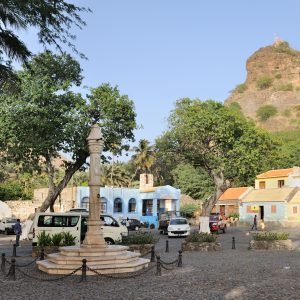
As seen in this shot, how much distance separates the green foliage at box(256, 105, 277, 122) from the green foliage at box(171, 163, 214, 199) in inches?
3137

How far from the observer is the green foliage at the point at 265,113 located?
14262cm

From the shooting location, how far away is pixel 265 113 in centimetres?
14288

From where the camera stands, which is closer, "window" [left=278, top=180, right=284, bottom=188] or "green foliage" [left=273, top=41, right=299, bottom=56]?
"window" [left=278, top=180, right=284, bottom=188]

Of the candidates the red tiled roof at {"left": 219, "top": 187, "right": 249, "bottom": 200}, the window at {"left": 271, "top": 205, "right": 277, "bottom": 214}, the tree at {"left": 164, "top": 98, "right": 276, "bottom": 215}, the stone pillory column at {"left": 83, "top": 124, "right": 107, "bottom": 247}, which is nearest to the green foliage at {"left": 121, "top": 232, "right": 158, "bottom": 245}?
the stone pillory column at {"left": 83, "top": 124, "right": 107, "bottom": 247}

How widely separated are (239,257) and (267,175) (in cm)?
3919

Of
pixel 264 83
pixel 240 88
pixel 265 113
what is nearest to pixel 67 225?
pixel 265 113

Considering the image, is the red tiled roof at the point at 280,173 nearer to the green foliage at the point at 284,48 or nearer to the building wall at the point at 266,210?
the building wall at the point at 266,210

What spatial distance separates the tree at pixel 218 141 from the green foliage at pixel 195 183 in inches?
1336

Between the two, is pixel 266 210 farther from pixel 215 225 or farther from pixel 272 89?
pixel 272 89

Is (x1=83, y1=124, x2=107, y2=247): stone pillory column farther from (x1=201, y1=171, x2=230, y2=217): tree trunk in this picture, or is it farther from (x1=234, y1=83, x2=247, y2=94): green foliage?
(x1=234, y1=83, x2=247, y2=94): green foliage

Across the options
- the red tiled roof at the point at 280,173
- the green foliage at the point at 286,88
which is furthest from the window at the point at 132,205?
the green foliage at the point at 286,88

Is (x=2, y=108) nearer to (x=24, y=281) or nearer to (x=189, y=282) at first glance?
(x=24, y=281)

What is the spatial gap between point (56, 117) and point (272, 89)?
451ft

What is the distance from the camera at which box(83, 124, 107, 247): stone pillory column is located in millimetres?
14664
